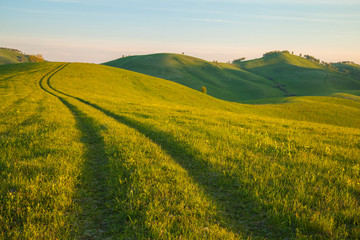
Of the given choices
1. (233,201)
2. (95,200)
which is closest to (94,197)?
(95,200)

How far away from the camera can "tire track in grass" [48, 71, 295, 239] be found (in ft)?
15.6

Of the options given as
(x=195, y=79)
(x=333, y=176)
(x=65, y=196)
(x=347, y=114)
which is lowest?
(x=65, y=196)

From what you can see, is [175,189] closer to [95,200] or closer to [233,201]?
[233,201]

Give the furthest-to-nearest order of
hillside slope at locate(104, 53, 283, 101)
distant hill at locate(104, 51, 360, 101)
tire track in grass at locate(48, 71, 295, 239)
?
distant hill at locate(104, 51, 360, 101) < hillside slope at locate(104, 53, 283, 101) < tire track in grass at locate(48, 71, 295, 239)

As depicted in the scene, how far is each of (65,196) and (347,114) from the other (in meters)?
73.6

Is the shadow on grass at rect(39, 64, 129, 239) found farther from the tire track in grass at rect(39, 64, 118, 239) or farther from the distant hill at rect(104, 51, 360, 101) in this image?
the distant hill at rect(104, 51, 360, 101)

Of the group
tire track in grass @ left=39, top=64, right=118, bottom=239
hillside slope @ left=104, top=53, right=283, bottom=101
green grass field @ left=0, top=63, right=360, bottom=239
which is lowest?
tire track in grass @ left=39, top=64, right=118, bottom=239

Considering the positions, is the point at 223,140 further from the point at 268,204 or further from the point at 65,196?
the point at 65,196

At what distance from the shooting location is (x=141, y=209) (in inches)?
203

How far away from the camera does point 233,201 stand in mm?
5992

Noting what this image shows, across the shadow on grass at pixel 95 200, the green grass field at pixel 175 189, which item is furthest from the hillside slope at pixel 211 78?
the shadow on grass at pixel 95 200

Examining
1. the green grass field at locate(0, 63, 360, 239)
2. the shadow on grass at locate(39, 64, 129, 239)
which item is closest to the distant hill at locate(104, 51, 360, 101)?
the green grass field at locate(0, 63, 360, 239)

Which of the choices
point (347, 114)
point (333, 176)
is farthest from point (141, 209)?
point (347, 114)

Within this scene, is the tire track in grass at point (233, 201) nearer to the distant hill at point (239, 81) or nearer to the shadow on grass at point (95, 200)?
the shadow on grass at point (95, 200)
